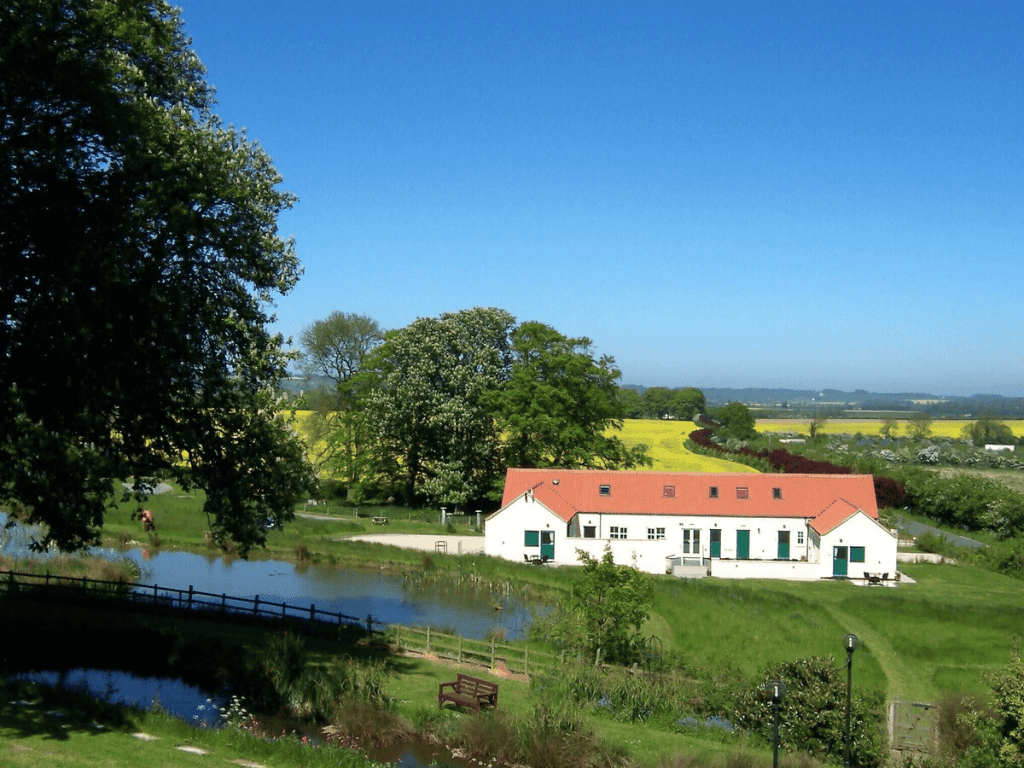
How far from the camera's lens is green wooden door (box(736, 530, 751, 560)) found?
42281mm

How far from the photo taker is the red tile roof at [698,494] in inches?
1676

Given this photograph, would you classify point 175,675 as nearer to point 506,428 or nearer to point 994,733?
point 994,733

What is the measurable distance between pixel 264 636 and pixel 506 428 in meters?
29.3

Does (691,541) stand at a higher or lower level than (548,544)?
higher

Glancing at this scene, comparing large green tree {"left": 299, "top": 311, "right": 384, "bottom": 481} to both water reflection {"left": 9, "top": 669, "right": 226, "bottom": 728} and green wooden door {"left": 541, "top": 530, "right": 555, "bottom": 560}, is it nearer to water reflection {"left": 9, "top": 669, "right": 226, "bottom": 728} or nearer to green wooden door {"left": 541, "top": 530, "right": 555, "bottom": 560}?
green wooden door {"left": 541, "top": 530, "right": 555, "bottom": 560}

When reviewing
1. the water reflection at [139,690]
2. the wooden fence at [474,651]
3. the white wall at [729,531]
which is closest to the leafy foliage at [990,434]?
the white wall at [729,531]

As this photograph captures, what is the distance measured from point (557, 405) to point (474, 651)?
96.3ft

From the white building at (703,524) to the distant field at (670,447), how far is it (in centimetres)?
2465

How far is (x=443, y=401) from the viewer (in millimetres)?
54781

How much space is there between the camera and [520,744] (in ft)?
61.5

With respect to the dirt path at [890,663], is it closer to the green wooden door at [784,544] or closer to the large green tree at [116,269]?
the green wooden door at [784,544]

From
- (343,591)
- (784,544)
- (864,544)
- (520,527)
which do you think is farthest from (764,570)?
(343,591)

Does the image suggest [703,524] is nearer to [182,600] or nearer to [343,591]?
[343,591]

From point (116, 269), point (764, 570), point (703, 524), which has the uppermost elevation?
point (116, 269)
